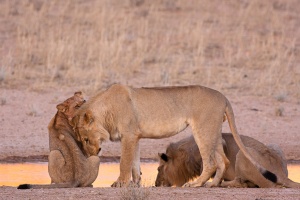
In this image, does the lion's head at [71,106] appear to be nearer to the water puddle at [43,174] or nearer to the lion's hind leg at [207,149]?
the water puddle at [43,174]

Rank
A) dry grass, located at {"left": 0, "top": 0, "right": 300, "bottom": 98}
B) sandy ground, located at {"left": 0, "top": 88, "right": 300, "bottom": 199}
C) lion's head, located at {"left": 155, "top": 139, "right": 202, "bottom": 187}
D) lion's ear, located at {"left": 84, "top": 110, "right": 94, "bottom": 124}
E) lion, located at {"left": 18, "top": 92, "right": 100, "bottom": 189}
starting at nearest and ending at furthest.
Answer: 1. lion, located at {"left": 18, "top": 92, "right": 100, "bottom": 189}
2. lion's ear, located at {"left": 84, "top": 110, "right": 94, "bottom": 124}
3. lion's head, located at {"left": 155, "top": 139, "right": 202, "bottom": 187}
4. sandy ground, located at {"left": 0, "top": 88, "right": 300, "bottom": 199}
5. dry grass, located at {"left": 0, "top": 0, "right": 300, "bottom": 98}

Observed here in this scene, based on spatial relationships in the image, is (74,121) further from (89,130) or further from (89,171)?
(89,171)

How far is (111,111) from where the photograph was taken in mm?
10867

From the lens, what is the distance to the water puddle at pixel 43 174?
12148 millimetres

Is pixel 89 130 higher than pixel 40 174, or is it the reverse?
pixel 89 130

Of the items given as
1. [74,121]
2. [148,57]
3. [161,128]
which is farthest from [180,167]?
[148,57]

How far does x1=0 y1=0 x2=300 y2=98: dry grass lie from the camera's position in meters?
18.8

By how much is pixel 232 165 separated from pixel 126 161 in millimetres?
1714

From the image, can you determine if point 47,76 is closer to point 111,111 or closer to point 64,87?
point 64,87

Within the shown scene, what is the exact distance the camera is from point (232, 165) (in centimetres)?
1179

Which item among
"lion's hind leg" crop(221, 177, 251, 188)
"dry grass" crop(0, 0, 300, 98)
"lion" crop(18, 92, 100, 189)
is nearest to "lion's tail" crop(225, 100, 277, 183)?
"lion's hind leg" crop(221, 177, 251, 188)

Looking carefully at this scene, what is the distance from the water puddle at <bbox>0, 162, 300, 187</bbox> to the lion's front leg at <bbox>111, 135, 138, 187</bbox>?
40.4 inches

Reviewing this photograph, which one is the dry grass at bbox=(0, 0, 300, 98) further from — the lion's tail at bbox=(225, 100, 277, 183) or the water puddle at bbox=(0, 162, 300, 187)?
the lion's tail at bbox=(225, 100, 277, 183)

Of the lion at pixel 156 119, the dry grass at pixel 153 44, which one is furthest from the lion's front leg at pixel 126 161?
the dry grass at pixel 153 44
